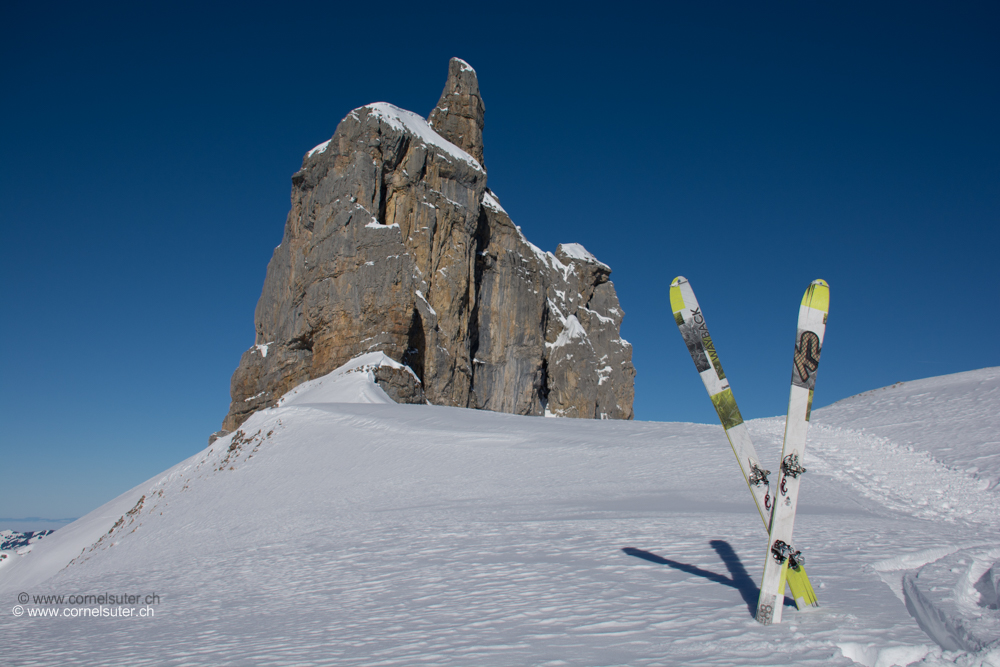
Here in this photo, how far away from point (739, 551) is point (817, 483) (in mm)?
6840

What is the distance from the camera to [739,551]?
728 cm

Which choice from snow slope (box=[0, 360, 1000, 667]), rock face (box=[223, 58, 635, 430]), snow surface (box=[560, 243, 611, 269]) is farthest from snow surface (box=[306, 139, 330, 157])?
snow surface (box=[560, 243, 611, 269])

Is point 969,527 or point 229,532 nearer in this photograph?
point 969,527

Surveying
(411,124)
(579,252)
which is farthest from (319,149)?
(579,252)

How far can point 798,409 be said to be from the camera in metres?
4.95

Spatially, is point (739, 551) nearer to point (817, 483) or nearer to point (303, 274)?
point (817, 483)

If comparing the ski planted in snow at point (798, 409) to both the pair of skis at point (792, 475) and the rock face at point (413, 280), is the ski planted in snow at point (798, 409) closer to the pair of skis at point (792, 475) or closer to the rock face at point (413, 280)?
the pair of skis at point (792, 475)

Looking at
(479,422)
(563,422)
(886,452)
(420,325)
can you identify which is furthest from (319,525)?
(420,325)

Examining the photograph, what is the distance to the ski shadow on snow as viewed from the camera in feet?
17.8

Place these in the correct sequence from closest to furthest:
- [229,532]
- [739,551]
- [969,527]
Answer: [739,551]
[969,527]
[229,532]

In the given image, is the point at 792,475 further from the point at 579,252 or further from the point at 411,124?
the point at 579,252

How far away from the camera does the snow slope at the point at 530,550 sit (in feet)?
14.9

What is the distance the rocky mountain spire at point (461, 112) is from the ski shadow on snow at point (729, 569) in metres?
51.6

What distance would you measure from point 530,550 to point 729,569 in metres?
2.57
